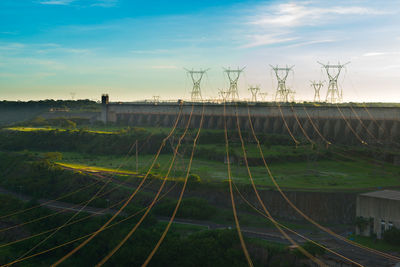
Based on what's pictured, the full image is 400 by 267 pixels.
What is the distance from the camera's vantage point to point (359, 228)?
42.6 metres

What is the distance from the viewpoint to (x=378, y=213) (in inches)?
1651

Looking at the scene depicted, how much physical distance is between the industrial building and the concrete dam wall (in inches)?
1423

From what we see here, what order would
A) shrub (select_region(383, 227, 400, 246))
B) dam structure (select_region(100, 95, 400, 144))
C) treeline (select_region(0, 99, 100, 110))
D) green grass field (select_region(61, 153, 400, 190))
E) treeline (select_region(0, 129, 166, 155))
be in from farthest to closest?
treeline (select_region(0, 99, 100, 110)) < treeline (select_region(0, 129, 166, 155)) < dam structure (select_region(100, 95, 400, 144)) < green grass field (select_region(61, 153, 400, 190)) < shrub (select_region(383, 227, 400, 246))

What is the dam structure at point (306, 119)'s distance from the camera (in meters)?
78.3

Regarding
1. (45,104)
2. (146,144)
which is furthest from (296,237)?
(45,104)

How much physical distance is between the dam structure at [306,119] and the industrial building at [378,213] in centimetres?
3561

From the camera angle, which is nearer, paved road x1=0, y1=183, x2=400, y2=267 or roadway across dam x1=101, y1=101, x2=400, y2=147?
paved road x1=0, y1=183, x2=400, y2=267

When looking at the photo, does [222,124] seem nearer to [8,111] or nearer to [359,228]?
[359,228]

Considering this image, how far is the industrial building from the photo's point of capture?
40719mm

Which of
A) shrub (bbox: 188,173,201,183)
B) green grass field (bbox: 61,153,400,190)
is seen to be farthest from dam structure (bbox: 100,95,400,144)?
shrub (bbox: 188,173,201,183)

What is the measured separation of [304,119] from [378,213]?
159 ft

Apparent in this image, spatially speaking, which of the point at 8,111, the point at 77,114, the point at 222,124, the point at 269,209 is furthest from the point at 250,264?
the point at 8,111

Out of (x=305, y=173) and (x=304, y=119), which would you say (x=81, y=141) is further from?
(x=305, y=173)

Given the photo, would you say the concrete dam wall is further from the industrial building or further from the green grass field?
the industrial building
